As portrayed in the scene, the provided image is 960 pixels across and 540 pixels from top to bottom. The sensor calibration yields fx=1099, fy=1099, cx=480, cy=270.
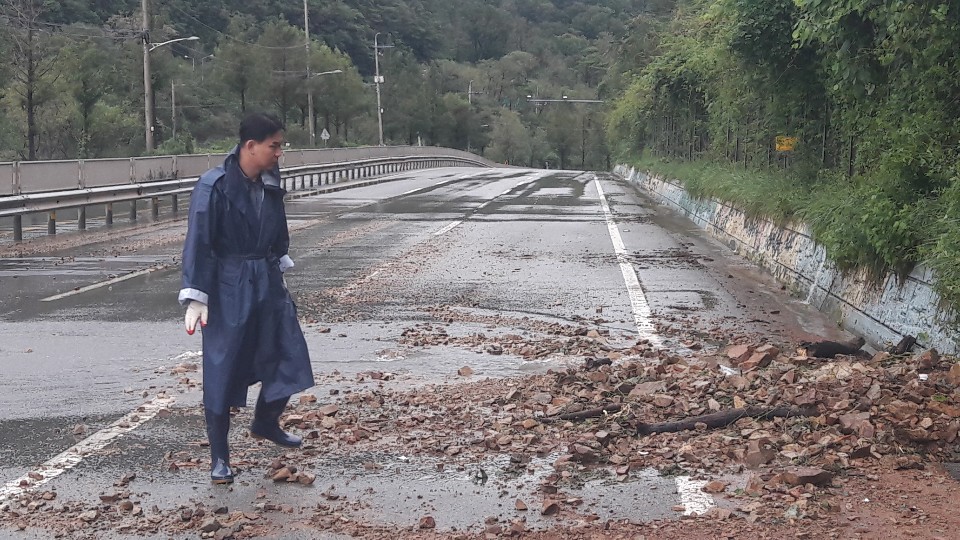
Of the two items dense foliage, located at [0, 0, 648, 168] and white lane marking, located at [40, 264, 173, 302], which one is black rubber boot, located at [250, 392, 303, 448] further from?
dense foliage, located at [0, 0, 648, 168]

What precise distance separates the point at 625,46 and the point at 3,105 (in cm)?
3252

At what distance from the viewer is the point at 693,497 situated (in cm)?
534

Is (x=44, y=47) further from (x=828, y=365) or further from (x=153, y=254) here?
(x=828, y=365)

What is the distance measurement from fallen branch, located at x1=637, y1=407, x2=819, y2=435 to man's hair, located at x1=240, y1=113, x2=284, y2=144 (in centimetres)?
266

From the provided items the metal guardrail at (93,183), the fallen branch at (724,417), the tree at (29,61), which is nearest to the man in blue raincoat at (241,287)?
the fallen branch at (724,417)

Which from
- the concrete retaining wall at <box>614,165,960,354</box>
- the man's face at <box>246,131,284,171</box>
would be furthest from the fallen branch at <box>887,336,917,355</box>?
the man's face at <box>246,131,284,171</box>

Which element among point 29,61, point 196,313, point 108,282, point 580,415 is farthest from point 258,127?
point 29,61

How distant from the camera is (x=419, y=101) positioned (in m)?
119

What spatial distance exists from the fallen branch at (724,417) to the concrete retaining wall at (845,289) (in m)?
2.12

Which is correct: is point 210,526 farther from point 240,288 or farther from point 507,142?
point 507,142

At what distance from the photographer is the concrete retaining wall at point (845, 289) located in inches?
341

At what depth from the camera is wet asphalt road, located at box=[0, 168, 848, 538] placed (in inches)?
228

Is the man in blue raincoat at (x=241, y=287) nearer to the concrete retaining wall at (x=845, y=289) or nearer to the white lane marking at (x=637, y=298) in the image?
the white lane marking at (x=637, y=298)

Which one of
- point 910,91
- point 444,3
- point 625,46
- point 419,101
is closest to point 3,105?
point 625,46
